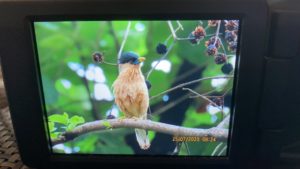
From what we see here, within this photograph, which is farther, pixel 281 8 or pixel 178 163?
pixel 178 163

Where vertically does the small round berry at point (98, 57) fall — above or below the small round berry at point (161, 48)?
below

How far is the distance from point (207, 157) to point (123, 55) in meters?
0.24

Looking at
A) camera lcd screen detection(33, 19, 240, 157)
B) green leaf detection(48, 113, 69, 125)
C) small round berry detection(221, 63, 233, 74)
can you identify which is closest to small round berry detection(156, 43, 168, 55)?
camera lcd screen detection(33, 19, 240, 157)

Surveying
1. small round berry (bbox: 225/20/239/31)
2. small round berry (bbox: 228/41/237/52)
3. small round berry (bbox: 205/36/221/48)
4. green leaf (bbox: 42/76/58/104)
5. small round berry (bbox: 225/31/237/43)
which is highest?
small round berry (bbox: 225/20/239/31)

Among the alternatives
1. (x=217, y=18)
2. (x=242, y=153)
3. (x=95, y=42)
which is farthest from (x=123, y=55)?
(x=242, y=153)

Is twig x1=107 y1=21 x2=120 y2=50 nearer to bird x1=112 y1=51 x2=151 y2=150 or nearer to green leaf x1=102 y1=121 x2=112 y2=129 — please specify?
bird x1=112 y1=51 x2=151 y2=150

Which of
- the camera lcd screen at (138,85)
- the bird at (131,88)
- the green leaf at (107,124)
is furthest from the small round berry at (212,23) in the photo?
the green leaf at (107,124)

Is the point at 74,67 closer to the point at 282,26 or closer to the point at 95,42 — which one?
the point at 95,42

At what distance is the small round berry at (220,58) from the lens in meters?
0.63

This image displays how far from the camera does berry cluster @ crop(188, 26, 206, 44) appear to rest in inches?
24.3

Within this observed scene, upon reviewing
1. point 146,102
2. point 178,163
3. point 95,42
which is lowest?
point 178,163

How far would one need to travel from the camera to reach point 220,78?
2.13 ft

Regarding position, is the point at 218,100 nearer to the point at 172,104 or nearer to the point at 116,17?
Result: the point at 172,104
